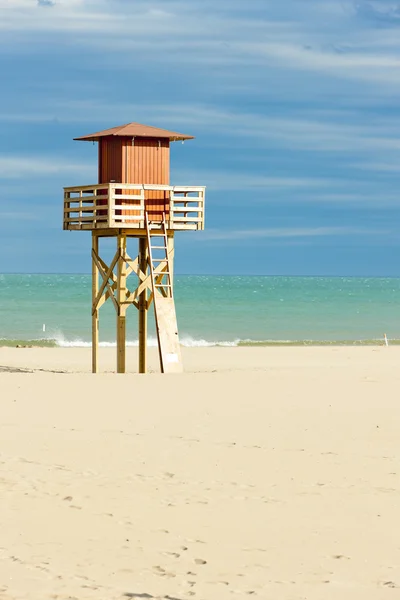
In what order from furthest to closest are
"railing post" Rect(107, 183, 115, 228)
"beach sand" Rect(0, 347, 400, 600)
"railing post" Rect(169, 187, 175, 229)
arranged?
"railing post" Rect(169, 187, 175, 229) → "railing post" Rect(107, 183, 115, 228) → "beach sand" Rect(0, 347, 400, 600)

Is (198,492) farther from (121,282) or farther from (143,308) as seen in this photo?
(143,308)

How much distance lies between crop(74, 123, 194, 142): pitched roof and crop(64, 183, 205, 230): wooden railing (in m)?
1.23

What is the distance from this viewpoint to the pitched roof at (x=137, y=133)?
2425cm

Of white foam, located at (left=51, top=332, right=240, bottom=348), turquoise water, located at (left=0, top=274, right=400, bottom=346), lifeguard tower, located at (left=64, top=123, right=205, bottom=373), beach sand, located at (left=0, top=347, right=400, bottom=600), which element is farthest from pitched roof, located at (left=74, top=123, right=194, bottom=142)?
turquoise water, located at (left=0, top=274, right=400, bottom=346)

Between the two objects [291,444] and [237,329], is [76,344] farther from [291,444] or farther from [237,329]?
[291,444]

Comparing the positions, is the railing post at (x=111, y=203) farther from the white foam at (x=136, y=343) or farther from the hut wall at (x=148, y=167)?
the white foam at (x=136, y=343)

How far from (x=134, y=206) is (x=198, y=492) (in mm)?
14209

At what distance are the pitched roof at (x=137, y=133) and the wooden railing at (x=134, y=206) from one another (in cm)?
123

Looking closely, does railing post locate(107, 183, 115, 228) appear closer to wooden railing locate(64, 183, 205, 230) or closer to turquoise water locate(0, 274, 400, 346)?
wooden railing locate(64, 183, 205, 230)

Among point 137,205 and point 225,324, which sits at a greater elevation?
point 137,205

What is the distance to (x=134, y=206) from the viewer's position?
23.9 metres

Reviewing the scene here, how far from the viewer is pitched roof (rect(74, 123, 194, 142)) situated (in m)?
24.2

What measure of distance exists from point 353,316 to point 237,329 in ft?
62.7

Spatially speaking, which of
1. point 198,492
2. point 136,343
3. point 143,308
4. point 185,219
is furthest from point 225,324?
point 198,492
